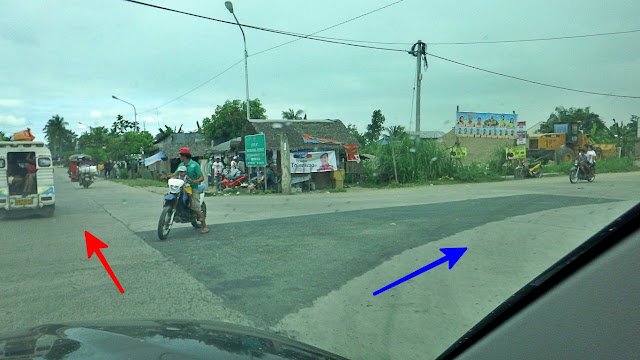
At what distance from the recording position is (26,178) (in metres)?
14.5

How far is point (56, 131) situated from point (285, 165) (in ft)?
276

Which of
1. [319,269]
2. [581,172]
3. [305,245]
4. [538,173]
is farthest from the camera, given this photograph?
[538,173]

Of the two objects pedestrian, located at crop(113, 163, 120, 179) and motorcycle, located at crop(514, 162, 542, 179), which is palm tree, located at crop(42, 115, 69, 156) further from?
motorcycle, located at crop(514, 162, 542, 179)

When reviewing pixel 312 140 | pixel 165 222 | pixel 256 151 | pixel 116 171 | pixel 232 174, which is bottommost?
pixel 116 171

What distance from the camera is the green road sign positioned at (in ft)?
71.3

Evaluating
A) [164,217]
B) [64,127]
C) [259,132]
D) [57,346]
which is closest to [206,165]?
[259,132]

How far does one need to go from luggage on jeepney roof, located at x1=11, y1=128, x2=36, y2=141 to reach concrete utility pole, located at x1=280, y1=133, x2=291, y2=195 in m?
9.56

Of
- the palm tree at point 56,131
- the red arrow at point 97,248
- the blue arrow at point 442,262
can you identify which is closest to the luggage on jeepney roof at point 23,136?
the red arrow at point 97,248

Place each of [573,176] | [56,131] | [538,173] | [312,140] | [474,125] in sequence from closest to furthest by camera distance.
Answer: [573,176]
[538,173]
[474,125]
[312,140]
[56,131]

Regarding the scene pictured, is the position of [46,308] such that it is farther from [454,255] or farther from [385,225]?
[385,225]

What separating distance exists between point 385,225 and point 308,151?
13067 mm

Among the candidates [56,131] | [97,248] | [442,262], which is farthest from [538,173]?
[56,131]

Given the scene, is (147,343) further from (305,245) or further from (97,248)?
(97,248)

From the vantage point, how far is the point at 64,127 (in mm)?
92562
